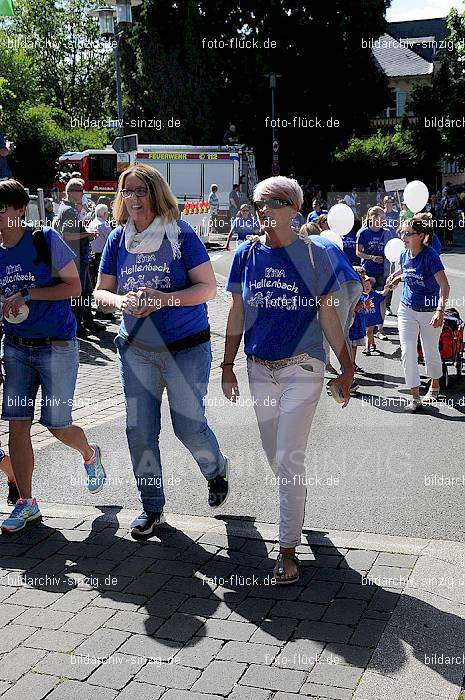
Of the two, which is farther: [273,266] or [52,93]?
[52,93]

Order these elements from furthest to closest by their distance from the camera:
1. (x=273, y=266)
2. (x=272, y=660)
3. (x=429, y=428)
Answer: (x=429, y=428), (x=273, y=266), (x=272, y=660)

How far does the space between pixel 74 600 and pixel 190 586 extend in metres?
0.55

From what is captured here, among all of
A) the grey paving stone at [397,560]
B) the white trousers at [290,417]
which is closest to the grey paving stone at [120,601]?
the white trousers at [290,417]

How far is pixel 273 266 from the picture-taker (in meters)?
4.53

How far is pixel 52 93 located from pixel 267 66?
29535mm

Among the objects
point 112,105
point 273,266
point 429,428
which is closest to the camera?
point 273,266

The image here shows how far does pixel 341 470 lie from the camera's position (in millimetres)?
6402

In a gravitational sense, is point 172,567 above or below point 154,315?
below

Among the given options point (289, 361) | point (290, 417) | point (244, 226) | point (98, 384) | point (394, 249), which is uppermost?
point (289, 361)

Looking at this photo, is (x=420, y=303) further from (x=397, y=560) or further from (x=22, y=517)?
(x=22, y=517)

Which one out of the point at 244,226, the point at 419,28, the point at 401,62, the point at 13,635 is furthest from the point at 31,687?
the point at 419,28

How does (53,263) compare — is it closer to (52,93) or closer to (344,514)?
(344,514)

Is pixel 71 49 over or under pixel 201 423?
over

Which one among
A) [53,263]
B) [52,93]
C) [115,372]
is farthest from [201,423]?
[52,93]
